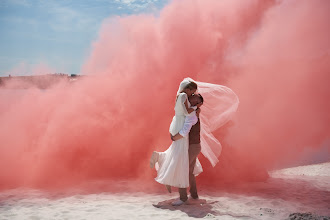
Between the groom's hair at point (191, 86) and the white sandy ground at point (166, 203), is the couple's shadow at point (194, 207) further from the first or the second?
the groom's hair at point (191, 86)

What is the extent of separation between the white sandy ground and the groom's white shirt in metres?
1.37

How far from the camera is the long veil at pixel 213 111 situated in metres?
6.20

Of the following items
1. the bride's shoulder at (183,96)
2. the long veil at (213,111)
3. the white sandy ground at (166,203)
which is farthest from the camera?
the long veil at (213,111)

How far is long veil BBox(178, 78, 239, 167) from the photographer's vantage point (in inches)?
244

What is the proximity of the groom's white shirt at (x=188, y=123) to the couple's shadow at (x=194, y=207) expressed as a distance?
133 centimetres

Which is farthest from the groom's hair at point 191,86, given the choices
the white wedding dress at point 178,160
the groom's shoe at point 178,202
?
the groom's shoe at point 178,202

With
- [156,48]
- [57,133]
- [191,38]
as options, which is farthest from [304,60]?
[57,133]

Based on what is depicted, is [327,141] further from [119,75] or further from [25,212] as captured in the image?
[25,212]

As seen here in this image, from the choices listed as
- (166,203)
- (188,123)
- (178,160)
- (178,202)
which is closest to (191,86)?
(188,123)

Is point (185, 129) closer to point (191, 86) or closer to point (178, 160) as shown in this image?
point (178, 160)

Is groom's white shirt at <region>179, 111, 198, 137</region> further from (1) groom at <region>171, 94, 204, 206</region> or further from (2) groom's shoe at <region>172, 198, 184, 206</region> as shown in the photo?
(2) groom's shoe at <region>172, 198, 184, 206</region>

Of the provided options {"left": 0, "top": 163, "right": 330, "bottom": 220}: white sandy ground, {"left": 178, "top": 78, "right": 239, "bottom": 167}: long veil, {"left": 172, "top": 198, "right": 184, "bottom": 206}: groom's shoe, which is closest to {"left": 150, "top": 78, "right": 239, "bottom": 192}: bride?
{"left": 178, "top": 78, "right": 239, "bottom": 167}: long veil

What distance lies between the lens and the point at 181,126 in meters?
5.53

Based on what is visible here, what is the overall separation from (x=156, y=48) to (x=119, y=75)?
1.38m
